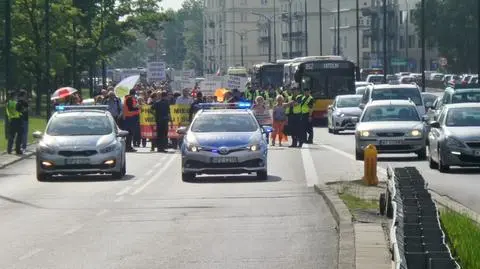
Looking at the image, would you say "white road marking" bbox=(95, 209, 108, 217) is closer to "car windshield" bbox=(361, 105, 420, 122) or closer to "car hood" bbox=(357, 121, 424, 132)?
"car hood" bbox=(357, 121, 424, 132)

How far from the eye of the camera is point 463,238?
13930 mm

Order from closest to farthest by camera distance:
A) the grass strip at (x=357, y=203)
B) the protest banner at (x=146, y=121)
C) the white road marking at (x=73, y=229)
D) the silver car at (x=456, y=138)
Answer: the white road marking at (x=73, y=229), the grass strip at (x=357, y=203), the silver car at (x=456, y=138), the protest banner at (x=146, y=121)

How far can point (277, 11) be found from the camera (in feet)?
640

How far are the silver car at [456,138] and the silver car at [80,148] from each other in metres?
6.46

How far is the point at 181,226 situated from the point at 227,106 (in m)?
17.6

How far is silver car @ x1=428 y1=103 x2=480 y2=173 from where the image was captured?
98.4ft

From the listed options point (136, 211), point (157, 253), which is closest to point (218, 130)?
point (136, 211)

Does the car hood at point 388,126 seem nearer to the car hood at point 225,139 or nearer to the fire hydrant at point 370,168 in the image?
the car hood at point 225,139

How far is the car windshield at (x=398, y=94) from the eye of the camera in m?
51.5

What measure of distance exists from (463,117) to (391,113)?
5.89 meters

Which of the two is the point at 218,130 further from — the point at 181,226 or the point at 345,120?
the point at 345,120

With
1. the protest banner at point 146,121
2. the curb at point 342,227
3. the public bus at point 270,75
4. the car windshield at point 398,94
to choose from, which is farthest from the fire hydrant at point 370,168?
the public bus at point 270,75

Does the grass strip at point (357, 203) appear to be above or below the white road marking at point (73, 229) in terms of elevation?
above

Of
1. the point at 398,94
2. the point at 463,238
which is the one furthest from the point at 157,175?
the point at 398,94
